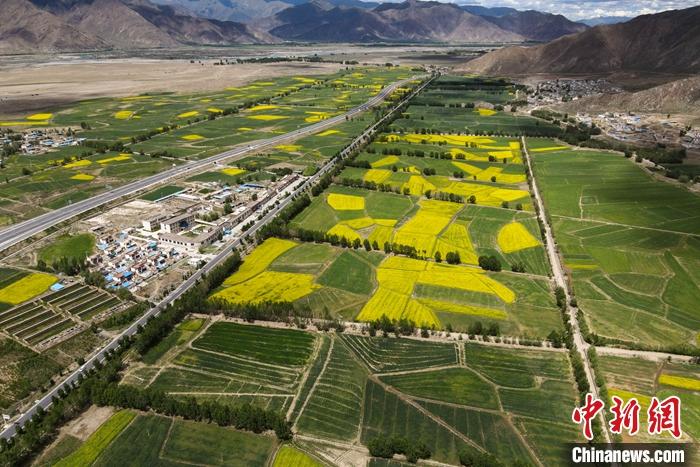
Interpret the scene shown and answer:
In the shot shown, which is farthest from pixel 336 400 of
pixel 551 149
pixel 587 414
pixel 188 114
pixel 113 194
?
pixel 188 114

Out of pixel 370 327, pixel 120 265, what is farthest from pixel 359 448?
Answer: pixel 120 265

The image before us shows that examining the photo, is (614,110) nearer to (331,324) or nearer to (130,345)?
(331,324)

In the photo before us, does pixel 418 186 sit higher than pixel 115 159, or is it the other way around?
pixel 418 186

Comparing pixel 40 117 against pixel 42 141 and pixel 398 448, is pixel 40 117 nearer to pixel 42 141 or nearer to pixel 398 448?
pixel 42 141

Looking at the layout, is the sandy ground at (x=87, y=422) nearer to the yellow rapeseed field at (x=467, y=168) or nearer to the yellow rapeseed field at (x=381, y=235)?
the yellow rapeseed field at (x=381, y=235)

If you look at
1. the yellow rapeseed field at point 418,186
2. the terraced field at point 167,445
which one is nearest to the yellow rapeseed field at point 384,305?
the terraced field at point 167,445

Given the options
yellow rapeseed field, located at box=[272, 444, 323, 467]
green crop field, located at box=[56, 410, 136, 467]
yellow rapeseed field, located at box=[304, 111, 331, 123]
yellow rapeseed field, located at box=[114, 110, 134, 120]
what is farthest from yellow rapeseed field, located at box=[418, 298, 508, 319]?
yellow rapeseed field, located at box=[114, 110, 134, 120]
